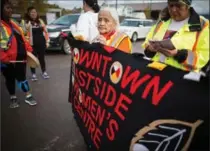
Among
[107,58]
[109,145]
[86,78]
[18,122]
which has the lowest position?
[18,122]

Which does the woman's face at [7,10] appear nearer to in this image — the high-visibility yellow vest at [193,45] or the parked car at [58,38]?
the high-visibility yellow vest at [193,45]

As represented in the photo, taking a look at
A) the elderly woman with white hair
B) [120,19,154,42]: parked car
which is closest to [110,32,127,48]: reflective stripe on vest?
the elderly woman with white hair

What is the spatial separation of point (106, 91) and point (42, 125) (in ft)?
6.14

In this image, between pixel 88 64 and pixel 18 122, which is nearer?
pixel 88 64

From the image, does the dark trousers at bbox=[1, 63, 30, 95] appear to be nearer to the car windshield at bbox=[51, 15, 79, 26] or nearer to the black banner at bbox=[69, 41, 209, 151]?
the black banner at bbox=[69, 41, 209, 151]

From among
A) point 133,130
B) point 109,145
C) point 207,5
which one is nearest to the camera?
point 133,130

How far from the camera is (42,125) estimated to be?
3902 millimetres

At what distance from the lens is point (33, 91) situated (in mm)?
5656

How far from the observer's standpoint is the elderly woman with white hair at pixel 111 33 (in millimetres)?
2773

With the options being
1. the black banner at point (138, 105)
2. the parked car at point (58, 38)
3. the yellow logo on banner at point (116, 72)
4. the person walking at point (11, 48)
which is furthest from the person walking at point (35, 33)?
the yellow logo on banner at point (116, 72)

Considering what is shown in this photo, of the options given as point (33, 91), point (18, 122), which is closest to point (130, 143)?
point (18, 122)

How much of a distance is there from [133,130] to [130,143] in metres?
0.12

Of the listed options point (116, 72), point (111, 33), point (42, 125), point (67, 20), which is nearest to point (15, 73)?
point (42, 125)

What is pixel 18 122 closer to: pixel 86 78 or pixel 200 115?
pixel 86 78
